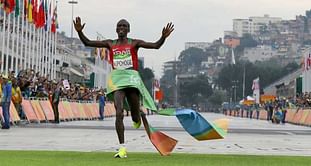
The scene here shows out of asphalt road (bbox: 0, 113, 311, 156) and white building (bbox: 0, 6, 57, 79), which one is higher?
white building (bbox: 0, 6, 57, 79)

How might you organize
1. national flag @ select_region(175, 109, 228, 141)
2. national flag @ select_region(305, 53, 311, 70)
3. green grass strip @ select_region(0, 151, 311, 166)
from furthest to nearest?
national flag @ select_region(305, 53, 311, 70)
national flag @ select_region(175, 109, 228, 141)
green grass strip @ select_region(0, 151, 311, 166)

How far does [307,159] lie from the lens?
11516 mm

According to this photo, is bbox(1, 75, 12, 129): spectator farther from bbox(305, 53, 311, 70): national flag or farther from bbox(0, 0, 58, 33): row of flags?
bbox(305, 53, 311, 70): national flag

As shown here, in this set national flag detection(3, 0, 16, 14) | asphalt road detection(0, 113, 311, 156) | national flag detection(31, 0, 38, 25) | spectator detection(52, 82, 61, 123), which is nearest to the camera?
asphalt road detection(0, 113, 311, 156)

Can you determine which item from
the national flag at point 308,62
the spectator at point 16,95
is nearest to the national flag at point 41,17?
the national flag at point 308,62

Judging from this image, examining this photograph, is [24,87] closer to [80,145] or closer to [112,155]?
[80,145]

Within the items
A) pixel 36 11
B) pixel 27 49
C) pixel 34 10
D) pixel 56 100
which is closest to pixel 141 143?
pixel 56 100

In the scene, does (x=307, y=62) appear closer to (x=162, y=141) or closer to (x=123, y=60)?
(x=162, y=141)

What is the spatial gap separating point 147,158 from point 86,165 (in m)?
1.72

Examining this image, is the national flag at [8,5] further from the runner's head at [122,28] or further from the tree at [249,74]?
the tree at [249,74]

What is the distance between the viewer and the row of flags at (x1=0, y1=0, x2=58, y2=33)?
43.9m

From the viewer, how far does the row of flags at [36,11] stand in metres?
43.9

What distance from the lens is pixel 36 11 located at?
177 ft

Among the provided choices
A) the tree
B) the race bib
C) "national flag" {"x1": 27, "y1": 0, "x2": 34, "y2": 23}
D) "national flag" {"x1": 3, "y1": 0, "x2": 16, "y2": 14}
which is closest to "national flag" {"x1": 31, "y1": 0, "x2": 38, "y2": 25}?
"national flag" {"x1": 27, "y1": 0, "x2": 34, "y2": 23}
